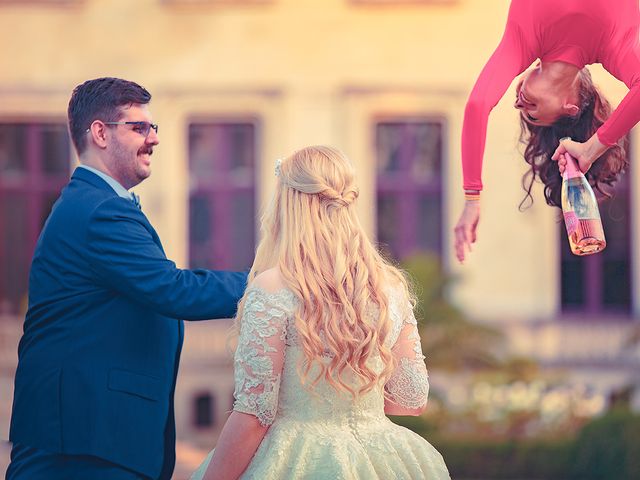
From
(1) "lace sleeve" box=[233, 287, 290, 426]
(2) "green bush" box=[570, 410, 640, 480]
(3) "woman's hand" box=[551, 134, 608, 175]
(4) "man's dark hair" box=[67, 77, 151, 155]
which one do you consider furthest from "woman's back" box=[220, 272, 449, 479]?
(2) "green bush" box=[570, 410, 640, 480]

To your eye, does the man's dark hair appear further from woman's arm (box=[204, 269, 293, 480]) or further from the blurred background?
the blurred background

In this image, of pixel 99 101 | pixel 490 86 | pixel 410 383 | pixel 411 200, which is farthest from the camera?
pixel 411 200

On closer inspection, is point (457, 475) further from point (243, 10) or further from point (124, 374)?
point (124, 374)

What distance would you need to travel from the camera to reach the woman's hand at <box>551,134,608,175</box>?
125 inches

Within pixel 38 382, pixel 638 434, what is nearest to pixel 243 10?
pixel 638 434

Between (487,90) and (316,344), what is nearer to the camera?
(487,90)

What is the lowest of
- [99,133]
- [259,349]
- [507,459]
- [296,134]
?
[507,459]

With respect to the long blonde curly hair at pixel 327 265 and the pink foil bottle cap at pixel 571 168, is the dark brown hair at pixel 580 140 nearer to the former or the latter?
the pink foil bottle cap at pixel 571 168

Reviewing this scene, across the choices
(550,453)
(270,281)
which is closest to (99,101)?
(270,281)

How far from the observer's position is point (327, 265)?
Result: 3.43 meters

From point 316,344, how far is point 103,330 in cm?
61

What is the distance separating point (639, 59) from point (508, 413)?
11122 mm

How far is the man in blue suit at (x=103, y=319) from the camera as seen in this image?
3625mm

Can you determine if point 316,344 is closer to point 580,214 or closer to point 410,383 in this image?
point 410,383
